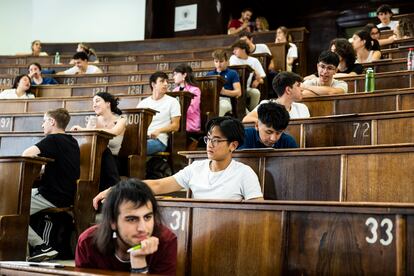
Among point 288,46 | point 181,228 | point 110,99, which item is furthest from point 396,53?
point 181,228

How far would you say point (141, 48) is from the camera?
8.01 m

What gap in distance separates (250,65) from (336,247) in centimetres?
382

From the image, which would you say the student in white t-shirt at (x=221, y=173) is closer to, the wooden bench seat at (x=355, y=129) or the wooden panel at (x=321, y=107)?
the wooden bench seat at (x=355, y=129)

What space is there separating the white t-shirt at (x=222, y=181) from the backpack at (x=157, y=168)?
149cm

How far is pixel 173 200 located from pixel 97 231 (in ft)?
1.46

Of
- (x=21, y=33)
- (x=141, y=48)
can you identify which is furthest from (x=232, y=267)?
(x=21, y=33)

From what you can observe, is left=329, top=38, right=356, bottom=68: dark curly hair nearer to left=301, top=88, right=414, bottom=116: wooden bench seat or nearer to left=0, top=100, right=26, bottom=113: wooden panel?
left=301, top=88, right=414, bottom=116: wooden bench seat

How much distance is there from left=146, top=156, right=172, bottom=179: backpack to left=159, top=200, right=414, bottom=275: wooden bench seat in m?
1.88

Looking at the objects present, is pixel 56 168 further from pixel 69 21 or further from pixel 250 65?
pixel 69 21

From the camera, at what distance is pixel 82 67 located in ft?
21.8

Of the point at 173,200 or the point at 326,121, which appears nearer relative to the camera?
the point at 173,200

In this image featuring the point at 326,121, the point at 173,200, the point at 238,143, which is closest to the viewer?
the point at 173,200

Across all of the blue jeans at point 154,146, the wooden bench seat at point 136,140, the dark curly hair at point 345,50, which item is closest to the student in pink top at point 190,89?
the blue jeans at point 154,146

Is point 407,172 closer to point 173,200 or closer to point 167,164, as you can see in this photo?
point 173,200
